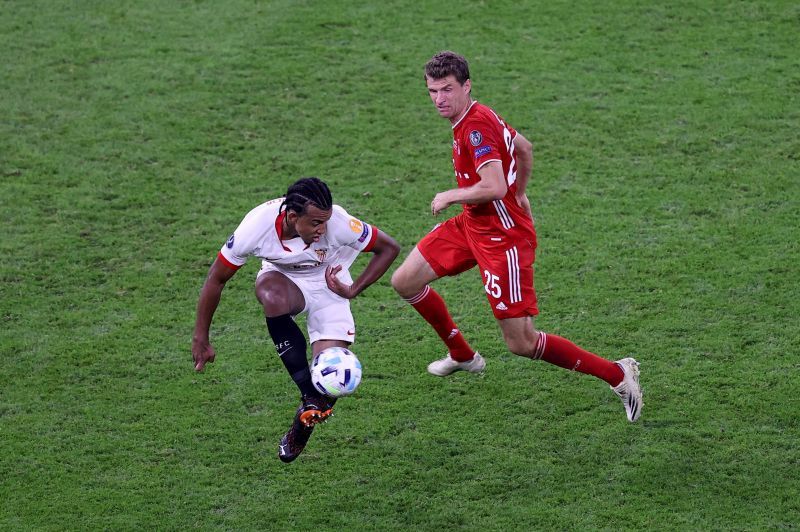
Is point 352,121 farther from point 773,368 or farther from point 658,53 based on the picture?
point 773,368

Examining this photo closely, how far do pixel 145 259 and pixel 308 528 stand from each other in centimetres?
339

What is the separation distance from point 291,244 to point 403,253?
2329 mm

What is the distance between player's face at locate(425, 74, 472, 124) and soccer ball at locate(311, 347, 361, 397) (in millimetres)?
1448

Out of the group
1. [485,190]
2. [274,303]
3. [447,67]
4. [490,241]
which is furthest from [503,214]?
[274,303]

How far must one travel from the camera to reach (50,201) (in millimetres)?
9320

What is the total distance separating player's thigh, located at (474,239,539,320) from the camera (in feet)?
20.8

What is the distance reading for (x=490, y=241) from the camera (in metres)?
6.42

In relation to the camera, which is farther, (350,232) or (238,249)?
(350,232)

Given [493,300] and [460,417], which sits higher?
[493,300]

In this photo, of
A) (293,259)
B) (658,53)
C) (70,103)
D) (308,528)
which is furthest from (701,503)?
(70,103)

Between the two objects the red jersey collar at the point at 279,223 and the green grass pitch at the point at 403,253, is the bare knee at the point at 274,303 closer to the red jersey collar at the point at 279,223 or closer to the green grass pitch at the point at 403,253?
the red jersey collar at the point at 279,223

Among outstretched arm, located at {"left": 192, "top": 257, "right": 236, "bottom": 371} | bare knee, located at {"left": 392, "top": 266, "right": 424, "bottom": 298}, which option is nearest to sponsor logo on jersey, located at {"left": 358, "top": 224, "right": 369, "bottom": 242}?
bare knee, located at {"left": 392, "top": 266, "right": 424, "bottom": 298}

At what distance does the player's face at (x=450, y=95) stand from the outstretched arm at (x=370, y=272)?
2.64 ft

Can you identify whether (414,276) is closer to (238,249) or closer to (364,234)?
(364,234)
